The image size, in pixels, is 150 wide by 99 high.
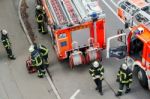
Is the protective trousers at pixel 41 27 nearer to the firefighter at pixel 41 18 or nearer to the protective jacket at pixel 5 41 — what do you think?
the firefighter at pixel 41 18

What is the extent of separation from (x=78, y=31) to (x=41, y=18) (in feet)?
10.4

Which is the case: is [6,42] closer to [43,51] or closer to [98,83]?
[43,51]

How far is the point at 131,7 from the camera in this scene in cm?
1555

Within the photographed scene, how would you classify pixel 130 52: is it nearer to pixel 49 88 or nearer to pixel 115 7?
pixel 49 88

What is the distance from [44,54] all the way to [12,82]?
5.79ft

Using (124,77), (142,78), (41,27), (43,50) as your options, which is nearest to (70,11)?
(43,50)

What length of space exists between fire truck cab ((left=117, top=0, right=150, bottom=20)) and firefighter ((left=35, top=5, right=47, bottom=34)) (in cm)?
371

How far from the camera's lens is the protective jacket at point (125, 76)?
1310cm

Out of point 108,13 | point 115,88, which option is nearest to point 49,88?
point 115,88

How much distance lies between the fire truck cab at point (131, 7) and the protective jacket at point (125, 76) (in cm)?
306

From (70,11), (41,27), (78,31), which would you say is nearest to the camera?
(78,31)

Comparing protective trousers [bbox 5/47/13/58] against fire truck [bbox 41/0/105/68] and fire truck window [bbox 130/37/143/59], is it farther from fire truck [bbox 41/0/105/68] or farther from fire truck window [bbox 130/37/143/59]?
fire truck window [bbox 130/37/143/59]

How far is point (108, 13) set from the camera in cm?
1873

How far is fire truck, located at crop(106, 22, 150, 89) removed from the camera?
12.9 meters
